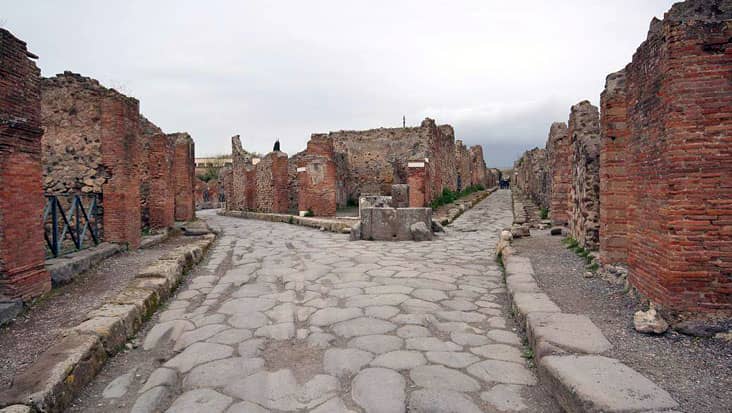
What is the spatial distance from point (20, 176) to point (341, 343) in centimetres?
362

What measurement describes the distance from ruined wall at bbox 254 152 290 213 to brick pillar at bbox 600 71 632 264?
13.2 m

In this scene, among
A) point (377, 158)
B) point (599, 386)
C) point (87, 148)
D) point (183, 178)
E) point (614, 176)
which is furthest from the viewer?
point (377, 158)

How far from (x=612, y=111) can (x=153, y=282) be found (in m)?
5.80

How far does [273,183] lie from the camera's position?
56.7 feet

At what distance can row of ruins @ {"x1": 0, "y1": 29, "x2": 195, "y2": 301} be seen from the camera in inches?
163

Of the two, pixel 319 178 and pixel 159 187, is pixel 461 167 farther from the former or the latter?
pixel 159 187

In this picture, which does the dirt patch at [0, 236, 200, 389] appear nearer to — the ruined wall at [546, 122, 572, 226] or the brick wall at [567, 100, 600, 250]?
the brick wall at [567, 100, 600, 250]

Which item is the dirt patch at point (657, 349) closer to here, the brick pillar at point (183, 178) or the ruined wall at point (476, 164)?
the brick pillar at point (183, 178)

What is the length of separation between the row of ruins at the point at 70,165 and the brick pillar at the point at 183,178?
33 mm

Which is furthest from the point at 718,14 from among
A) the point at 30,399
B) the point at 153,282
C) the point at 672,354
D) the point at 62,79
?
the point at 62,79

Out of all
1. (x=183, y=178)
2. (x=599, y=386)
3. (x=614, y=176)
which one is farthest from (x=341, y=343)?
(x=183, y=178)

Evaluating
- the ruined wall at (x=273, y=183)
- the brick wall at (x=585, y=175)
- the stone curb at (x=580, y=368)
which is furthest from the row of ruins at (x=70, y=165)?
the brick wall at (x=585, y=175)

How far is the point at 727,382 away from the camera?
2.34 metres

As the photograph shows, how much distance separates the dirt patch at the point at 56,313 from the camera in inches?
117
